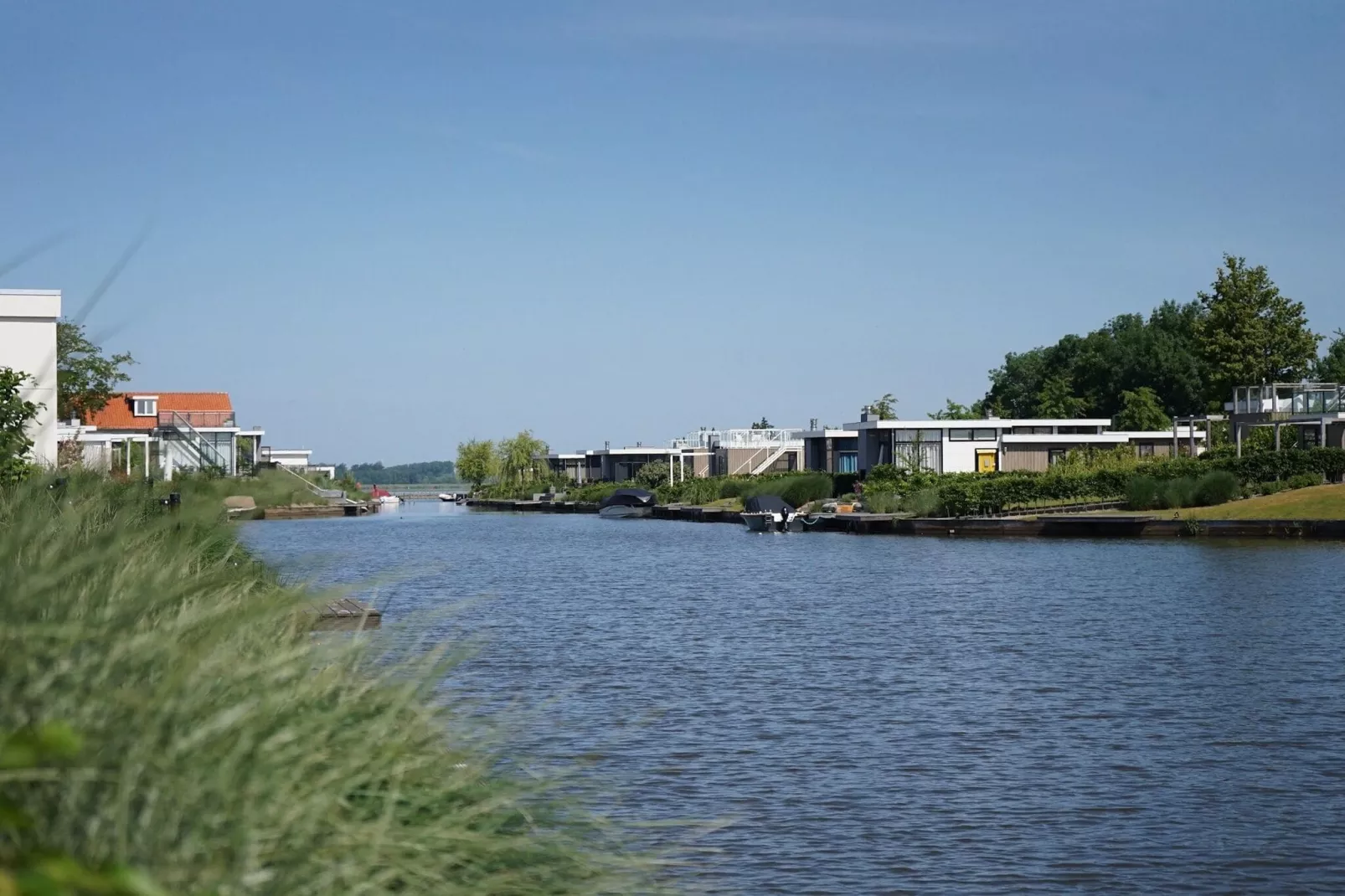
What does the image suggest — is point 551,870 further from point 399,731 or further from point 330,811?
point 330,811

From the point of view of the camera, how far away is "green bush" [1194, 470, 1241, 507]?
4616 cm

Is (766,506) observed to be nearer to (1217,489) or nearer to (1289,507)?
(1217,489)

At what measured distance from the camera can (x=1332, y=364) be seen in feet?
329

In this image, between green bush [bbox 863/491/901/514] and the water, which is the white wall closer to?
the water

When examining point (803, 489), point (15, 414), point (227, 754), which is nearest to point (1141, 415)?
point (803, 489)

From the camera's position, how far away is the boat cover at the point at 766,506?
186 ft

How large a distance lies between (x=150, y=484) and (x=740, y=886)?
12.9 ft

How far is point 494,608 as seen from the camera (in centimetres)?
2520

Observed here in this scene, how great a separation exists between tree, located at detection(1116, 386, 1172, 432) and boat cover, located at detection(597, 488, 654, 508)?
3022 centimetres

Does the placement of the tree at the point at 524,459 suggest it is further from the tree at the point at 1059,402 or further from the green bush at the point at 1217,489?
the green bush at the point at 1217,489

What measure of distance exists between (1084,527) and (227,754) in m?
43.3

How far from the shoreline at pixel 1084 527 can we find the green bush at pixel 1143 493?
67.4 inches

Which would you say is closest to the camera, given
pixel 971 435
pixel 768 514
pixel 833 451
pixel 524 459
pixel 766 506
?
pixel 768 514

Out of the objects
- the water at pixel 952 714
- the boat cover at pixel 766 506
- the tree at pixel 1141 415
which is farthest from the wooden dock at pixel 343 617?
the tree at pixel 1141 415
